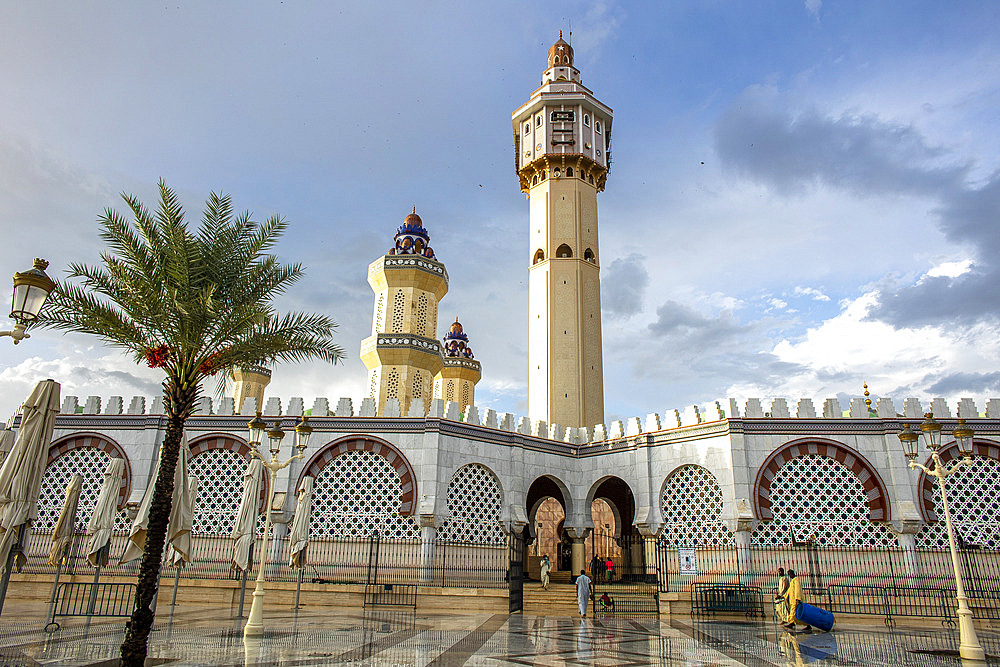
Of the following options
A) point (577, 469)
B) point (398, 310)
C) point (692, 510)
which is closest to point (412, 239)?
point (398, 310)

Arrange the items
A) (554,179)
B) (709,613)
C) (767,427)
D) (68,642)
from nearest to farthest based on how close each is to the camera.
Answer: (68,642) → (709,613) → (767,427) → (554,179)

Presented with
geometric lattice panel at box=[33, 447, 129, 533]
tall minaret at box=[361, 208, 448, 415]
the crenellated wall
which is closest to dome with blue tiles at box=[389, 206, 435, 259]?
tall minaret at box=[361, 208, 448, 415]

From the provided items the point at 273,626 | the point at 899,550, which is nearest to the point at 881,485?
the point at 899,550

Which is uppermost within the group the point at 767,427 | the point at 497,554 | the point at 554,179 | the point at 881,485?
the point at 554,179

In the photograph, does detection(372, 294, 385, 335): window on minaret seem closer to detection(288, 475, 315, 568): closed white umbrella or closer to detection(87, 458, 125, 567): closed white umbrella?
detection(288, 475, 315, 568): closed white umbrella

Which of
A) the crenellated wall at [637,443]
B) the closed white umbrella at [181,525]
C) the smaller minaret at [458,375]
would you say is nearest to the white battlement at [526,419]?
the crenellated wall at [637,443]

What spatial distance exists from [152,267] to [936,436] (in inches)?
513

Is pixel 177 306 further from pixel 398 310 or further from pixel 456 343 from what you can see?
pixel 456 343

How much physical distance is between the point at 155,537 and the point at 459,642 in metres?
5.03

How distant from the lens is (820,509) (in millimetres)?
18562

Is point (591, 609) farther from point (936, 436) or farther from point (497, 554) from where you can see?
point (936, 436)

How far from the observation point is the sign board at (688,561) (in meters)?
18.8

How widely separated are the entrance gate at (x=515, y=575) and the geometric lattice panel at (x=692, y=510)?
534 centimetres

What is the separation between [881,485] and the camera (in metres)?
18.3
